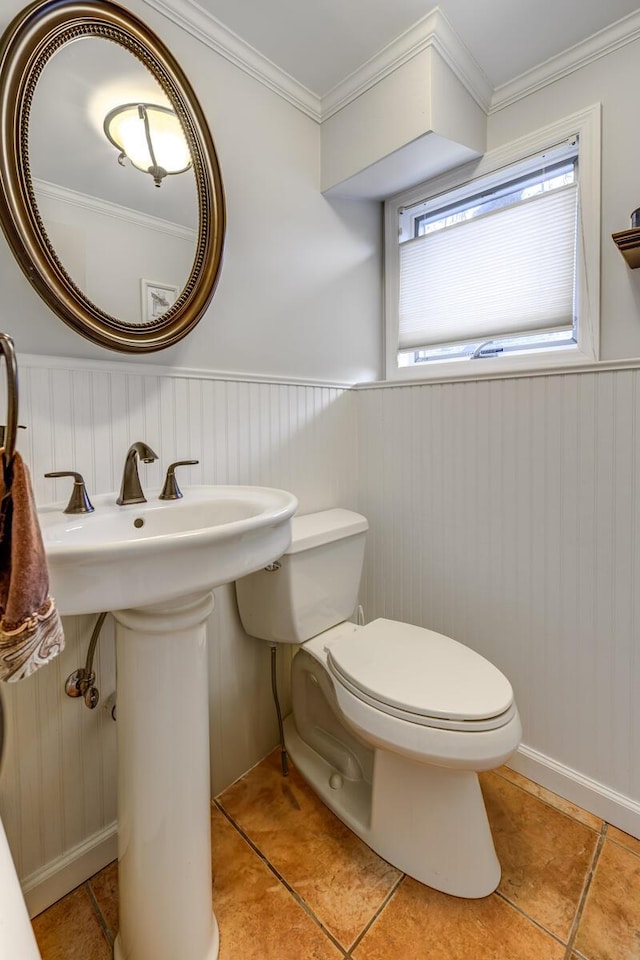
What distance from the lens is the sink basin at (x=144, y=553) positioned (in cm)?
60

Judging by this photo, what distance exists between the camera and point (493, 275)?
5.16 ft

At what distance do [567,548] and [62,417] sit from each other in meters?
1.34

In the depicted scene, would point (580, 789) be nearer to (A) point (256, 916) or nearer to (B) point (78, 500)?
(A) point (256, 916)

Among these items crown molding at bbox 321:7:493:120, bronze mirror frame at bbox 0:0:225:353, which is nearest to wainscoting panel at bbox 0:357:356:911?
bronze mirror frame at bbox 0:0:225:353

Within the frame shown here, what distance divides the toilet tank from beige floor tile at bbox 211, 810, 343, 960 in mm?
529

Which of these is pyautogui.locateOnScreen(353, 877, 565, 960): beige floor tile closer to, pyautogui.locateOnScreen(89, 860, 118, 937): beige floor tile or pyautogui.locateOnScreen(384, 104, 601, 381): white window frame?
pyautogui.locateOnScreen(89, 860, 118, 937): beige floor tile

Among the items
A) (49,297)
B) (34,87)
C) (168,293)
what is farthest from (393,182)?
(49,297)

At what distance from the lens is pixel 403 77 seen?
1.35m

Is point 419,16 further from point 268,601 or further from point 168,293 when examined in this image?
point 268,601

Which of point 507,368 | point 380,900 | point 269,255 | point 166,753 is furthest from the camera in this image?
point 507,368

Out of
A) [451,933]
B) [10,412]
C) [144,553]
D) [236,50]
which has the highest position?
[236,50]

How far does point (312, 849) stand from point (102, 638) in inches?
29.8

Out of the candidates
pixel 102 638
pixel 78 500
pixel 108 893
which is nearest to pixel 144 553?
pixel 78 500

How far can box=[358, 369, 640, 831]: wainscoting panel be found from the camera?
1195 millimetres
